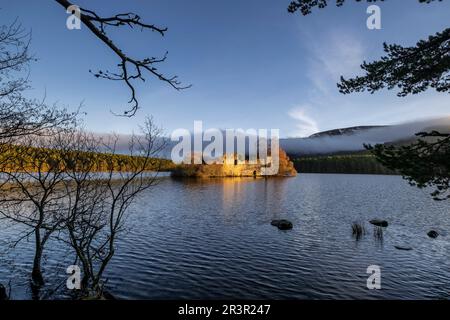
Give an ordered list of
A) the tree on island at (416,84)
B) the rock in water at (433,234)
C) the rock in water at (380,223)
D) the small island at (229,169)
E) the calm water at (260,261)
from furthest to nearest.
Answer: the small island at (229,169)
the rock in water at (380,223)
the rock in water at (433,234)
the calm water at (260,261)
the tree on island at (416,84)

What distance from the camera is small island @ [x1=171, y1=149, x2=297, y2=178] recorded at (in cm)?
16112

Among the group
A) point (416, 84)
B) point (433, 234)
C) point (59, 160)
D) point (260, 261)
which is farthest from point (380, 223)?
point (59, 160)

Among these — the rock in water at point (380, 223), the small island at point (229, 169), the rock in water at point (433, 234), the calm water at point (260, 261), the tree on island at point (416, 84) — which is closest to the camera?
the tree on island at point (416, 84)

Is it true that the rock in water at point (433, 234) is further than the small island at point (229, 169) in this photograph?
No

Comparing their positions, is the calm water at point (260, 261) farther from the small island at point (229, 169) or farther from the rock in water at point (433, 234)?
the small island at point (229, 169)

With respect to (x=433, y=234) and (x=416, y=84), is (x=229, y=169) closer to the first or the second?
(x=433, y=234)

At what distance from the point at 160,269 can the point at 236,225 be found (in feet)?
55.8

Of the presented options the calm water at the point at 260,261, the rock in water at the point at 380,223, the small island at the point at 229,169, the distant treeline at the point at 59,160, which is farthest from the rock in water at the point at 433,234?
the small island at the point at 229,169

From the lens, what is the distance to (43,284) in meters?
18.6

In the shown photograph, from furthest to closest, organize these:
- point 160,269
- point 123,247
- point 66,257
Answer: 1. point 123,247
2. point 66,257
3. point 160,269

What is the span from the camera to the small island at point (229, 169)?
16112 centimetres
